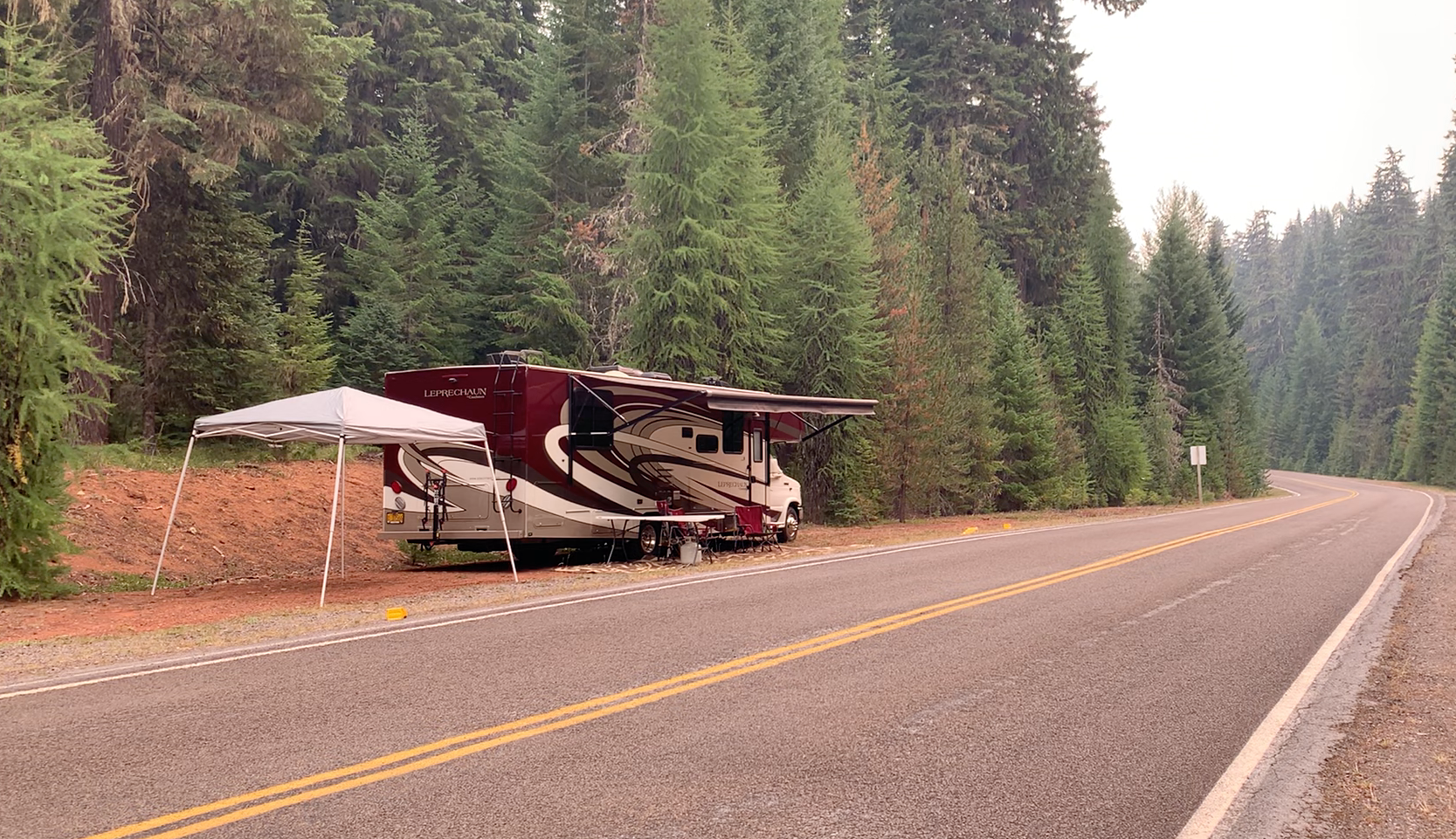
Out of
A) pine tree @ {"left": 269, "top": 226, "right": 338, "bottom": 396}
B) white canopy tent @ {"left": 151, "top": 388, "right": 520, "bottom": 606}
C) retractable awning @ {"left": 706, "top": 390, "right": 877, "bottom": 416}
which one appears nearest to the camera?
white canopy tent @ {"left": 151, "top": 388, "right": 520, "bottom": 606}

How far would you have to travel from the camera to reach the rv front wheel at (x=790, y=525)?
19.5 m

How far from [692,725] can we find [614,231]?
2181 cm

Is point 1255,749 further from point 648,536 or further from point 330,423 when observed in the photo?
point 648,536

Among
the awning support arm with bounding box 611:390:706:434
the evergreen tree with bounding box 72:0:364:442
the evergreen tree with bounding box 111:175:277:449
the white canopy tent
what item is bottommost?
the white canopy tent

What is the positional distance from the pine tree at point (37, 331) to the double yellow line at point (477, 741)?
29.0ft

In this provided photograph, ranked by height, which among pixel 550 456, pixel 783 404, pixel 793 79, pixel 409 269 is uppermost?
pixel 793 79

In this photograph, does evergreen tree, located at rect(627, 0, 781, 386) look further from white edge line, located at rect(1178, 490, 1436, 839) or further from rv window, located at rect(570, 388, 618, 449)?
white edge line, located at rect(1178, 490, 1436, 839)

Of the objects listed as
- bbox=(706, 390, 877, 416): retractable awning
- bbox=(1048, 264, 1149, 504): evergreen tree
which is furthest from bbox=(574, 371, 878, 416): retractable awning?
bbox=(1048, 264, 1149, 504): evergreen tree

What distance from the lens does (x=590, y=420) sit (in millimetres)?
15617

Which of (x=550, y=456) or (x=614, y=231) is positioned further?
(x=614, y=231)

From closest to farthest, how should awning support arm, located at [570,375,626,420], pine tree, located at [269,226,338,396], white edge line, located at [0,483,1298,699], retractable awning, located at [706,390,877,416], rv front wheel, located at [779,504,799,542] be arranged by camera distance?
1. white edge line, located at [0,483,1298,699]
2. awning support arm, located at [570,375,626,420]
3. retractable awning, located at [706,390,877,416]
4. rv front wheel, located at [779,504,799,542]
5. pine tree, located at [269,226,338,396]

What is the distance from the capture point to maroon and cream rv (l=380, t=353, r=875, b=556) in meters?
14.7

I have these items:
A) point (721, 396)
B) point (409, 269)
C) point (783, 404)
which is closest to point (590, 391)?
point (721, 396)

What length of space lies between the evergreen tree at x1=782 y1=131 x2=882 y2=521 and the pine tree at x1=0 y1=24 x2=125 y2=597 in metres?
17.3
